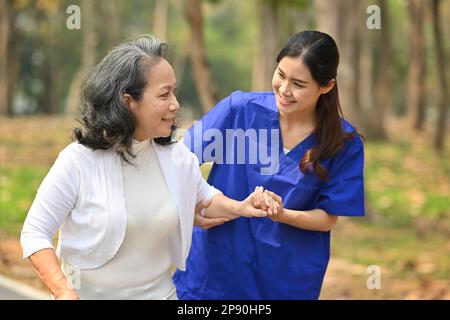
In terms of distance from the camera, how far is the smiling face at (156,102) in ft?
8.76

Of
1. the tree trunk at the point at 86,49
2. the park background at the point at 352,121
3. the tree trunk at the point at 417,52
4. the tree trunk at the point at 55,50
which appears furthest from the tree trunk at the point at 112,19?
the tree trunk at the point at 417,52

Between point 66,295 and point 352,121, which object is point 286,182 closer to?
point 66,295

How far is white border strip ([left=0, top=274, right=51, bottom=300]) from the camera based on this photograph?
18.4 feet

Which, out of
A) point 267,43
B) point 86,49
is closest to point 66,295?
point 267,43

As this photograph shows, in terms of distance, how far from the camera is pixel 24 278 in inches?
249

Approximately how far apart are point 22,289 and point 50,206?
137 inches

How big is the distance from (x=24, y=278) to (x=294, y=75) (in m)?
3.91

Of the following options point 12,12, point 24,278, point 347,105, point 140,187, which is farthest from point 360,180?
point 12,12

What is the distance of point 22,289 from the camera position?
19.0ft

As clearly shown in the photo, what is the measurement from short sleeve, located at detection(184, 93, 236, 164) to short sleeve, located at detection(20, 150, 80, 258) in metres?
0.88

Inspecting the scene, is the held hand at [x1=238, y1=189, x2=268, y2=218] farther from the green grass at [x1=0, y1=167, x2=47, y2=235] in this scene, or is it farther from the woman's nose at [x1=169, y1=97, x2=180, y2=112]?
the green grass at [x1=0, y1=167, x2=47, y2=235]

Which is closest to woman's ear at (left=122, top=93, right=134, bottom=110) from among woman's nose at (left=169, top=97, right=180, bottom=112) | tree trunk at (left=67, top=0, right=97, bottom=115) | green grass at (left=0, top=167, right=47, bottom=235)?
woman's nose at (left=169, top=97, right=180, bottom=112)

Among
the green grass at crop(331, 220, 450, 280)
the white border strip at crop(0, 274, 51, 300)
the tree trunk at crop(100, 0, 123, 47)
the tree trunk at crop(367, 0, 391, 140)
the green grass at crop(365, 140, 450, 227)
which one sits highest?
the tree trunk at crop(100, 0, 123, 47)

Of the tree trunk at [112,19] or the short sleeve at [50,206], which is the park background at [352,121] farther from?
the short sleeve at [50,206]
